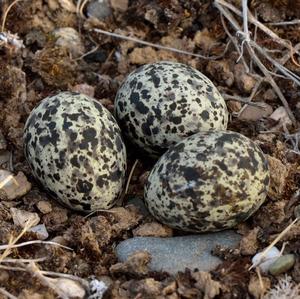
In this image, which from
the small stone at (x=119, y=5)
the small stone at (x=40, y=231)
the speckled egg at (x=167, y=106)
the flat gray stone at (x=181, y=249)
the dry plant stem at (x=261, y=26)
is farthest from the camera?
the small stone at (x=119, y=5)

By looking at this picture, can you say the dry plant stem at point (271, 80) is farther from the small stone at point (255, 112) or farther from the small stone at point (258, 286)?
the small stone at point (258, 286)

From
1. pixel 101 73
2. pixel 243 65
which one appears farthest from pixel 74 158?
pixel 243 65

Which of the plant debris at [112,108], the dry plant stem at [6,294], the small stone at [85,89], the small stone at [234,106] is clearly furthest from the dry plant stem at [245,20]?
the dry plant stem at [6,294]

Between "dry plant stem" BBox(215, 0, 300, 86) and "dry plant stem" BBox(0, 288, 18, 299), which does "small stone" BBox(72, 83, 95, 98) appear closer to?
"dry plant stem" BBox(215, 0, 300, 86)

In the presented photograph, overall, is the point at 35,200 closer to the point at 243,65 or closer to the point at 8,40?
the point at 8,40

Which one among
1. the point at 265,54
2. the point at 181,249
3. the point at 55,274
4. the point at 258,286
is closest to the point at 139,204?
the point at 181,249

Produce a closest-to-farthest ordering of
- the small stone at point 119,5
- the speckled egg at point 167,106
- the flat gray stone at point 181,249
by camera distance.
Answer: the flat gray stone at point 181,249 → the speckled egg at point 167,106 → the small stone at point 119,5

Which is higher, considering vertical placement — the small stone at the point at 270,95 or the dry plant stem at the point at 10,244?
the dry plant stem at the point at 10,244
